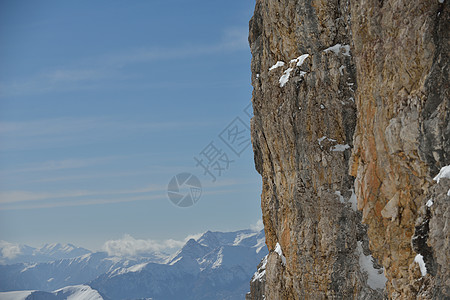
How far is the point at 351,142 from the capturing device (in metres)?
31.3

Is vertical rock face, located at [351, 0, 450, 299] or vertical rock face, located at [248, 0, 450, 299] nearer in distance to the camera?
vertical rock face, located at [351, 0, 450, 299]

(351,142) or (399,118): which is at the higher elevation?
(399,118)

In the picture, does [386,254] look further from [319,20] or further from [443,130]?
[319,20]

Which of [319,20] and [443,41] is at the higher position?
[319,20]

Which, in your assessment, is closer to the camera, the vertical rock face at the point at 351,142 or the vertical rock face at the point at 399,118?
the vertical rock face at the point at 399,118

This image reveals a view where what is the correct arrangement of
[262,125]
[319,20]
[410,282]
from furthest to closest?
[262,125], [319,20], [410,282]

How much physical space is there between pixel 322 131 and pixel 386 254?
35.4ft

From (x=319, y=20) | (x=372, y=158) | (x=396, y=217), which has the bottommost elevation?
(x=396, y=217)

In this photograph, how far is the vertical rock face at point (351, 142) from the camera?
62.4ft

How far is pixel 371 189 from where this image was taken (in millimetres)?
23453

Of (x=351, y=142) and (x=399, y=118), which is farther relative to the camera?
(x=351, y=142)

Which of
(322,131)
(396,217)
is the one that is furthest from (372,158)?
(322,131)

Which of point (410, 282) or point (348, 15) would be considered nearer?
point (410, 282)

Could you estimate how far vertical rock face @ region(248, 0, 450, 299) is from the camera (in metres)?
19.0
